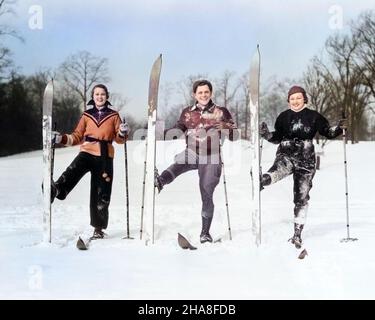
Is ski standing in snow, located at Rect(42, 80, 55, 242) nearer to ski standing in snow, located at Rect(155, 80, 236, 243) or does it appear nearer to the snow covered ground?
the snow covered ground

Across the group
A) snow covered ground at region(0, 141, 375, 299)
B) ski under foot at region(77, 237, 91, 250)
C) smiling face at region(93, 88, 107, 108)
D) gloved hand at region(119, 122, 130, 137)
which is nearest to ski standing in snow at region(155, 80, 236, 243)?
gloved hand at region(119, 122, 130, 137)

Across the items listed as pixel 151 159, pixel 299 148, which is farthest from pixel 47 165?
pixel 299 148

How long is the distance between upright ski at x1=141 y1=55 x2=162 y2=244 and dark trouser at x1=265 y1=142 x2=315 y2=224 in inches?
43.5

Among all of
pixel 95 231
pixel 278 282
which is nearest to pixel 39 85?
pixel 95 231

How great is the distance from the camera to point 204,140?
4562 mm

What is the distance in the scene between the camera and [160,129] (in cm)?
457

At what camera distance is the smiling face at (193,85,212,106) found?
4590 millimetres

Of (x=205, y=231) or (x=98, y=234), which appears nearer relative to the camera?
(x=205, y=231)

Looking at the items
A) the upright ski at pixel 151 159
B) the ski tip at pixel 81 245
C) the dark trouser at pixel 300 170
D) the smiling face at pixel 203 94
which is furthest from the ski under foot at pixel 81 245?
the dark trouser at pixel 300 170

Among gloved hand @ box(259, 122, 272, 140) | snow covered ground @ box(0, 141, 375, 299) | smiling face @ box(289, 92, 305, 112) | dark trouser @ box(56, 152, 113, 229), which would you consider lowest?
snow covered ground @ box(0, 141, 375, 299)

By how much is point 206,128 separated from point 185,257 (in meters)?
1.24

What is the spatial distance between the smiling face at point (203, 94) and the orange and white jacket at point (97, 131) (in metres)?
0.83

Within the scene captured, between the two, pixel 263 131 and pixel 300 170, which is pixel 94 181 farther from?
pixel 300 170

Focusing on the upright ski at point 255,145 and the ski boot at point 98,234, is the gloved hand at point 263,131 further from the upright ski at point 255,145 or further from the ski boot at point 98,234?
the ski boot at point 98,234
